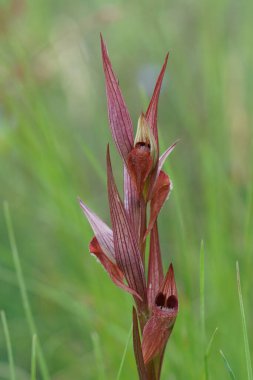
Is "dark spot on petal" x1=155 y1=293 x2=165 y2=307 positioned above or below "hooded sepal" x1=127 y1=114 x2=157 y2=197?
below

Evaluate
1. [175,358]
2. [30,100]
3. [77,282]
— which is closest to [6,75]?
[30,100]

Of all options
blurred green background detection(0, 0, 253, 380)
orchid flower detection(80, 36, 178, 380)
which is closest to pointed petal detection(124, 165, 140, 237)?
orchid flower detection(80, 36, 178, 380)

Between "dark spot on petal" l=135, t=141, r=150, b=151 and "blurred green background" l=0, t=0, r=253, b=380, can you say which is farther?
"blurred green background" l=0, t=0, r=253, b=380

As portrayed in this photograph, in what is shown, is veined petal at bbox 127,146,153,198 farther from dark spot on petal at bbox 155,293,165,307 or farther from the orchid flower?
dark spot on petal at bbox 155,293,165,307

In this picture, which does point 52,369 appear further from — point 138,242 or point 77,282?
point 138,242

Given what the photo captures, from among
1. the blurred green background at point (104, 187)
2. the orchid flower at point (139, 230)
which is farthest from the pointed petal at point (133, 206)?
the blurred green background at point (104, 187)

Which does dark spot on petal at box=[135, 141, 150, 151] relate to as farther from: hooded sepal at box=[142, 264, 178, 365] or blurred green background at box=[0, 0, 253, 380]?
blurred green background at box=[0, 0, 253, 380]

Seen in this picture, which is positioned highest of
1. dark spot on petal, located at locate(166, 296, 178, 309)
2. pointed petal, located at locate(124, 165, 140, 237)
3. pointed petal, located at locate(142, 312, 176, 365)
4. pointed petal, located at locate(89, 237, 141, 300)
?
pointed petal, located at locate(124, 165, 140, 237)

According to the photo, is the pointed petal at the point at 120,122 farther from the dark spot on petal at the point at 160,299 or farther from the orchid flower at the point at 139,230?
the dark spot on petal at the point at 160,299

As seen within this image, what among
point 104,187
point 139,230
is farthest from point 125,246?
point 104,187
